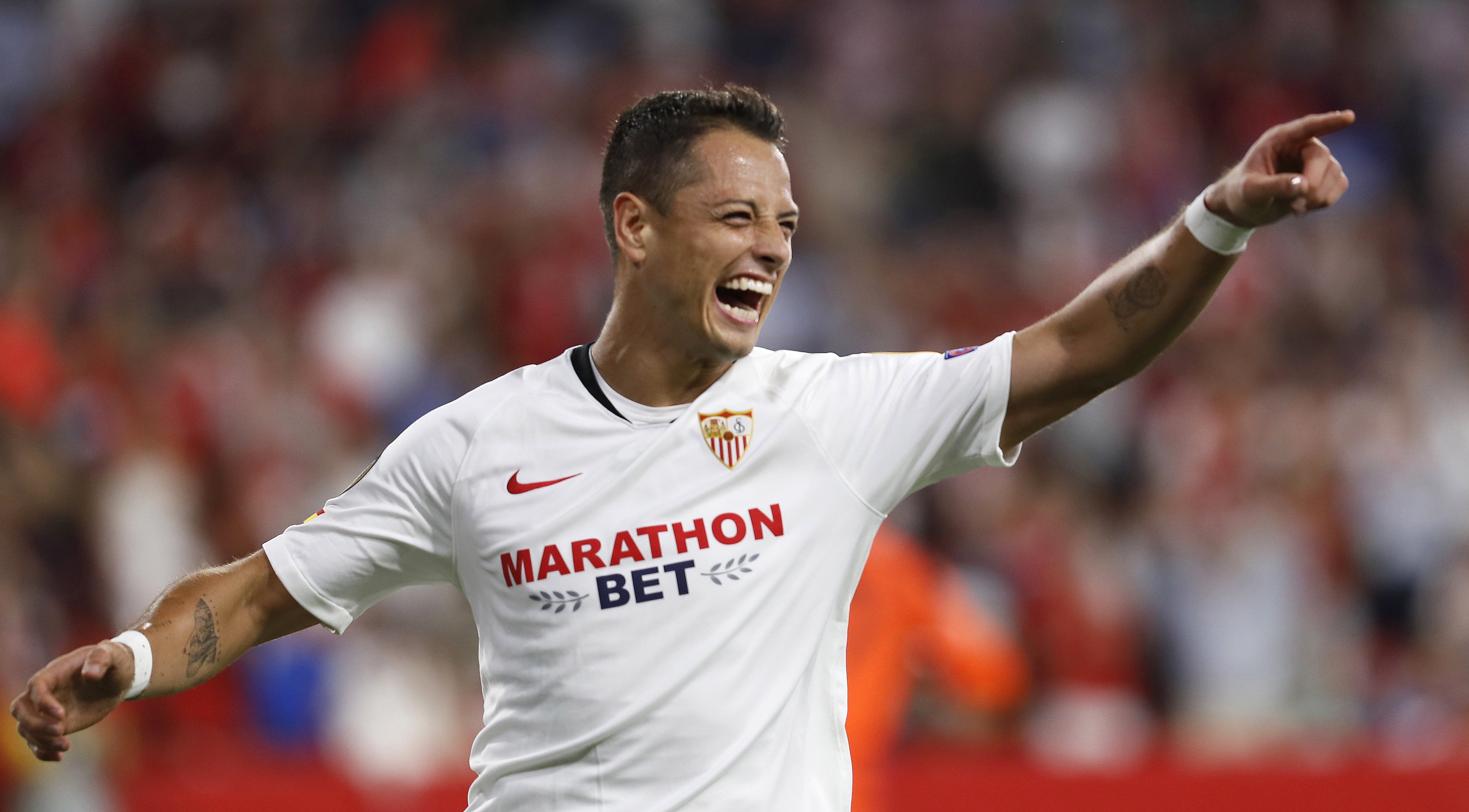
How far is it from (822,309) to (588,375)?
6.69 meters

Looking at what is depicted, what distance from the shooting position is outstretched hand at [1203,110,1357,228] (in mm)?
3217

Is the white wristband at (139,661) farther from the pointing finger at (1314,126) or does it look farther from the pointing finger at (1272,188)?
the pointing finger at (1314,126)

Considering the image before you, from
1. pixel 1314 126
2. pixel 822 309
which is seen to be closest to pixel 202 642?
pixel 1314 126

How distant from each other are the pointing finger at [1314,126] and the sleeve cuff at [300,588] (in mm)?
2085

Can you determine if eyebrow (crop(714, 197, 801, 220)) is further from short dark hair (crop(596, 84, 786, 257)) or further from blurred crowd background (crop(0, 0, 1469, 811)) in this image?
blurred crowd background (crop(0, 0, 1469, 811))

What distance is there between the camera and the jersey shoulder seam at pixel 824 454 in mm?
3629

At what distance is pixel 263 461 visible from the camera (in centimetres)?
917

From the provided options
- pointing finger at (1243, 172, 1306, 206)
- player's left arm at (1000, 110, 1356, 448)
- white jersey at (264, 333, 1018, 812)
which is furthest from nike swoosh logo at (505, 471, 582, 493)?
pointing finger at (1243, 172, 1306, 206)

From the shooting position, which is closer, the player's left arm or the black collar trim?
the player's left arm

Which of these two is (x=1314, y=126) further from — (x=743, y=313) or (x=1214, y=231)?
(x=743, y=313)

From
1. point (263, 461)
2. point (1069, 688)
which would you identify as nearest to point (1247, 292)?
point (1069, 688)

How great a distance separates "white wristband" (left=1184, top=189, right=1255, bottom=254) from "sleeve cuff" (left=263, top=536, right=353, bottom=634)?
1.87 metres

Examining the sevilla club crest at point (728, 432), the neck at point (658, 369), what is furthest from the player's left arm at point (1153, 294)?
the neck at point (658, 369)

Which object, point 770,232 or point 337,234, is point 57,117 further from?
point 770,232
